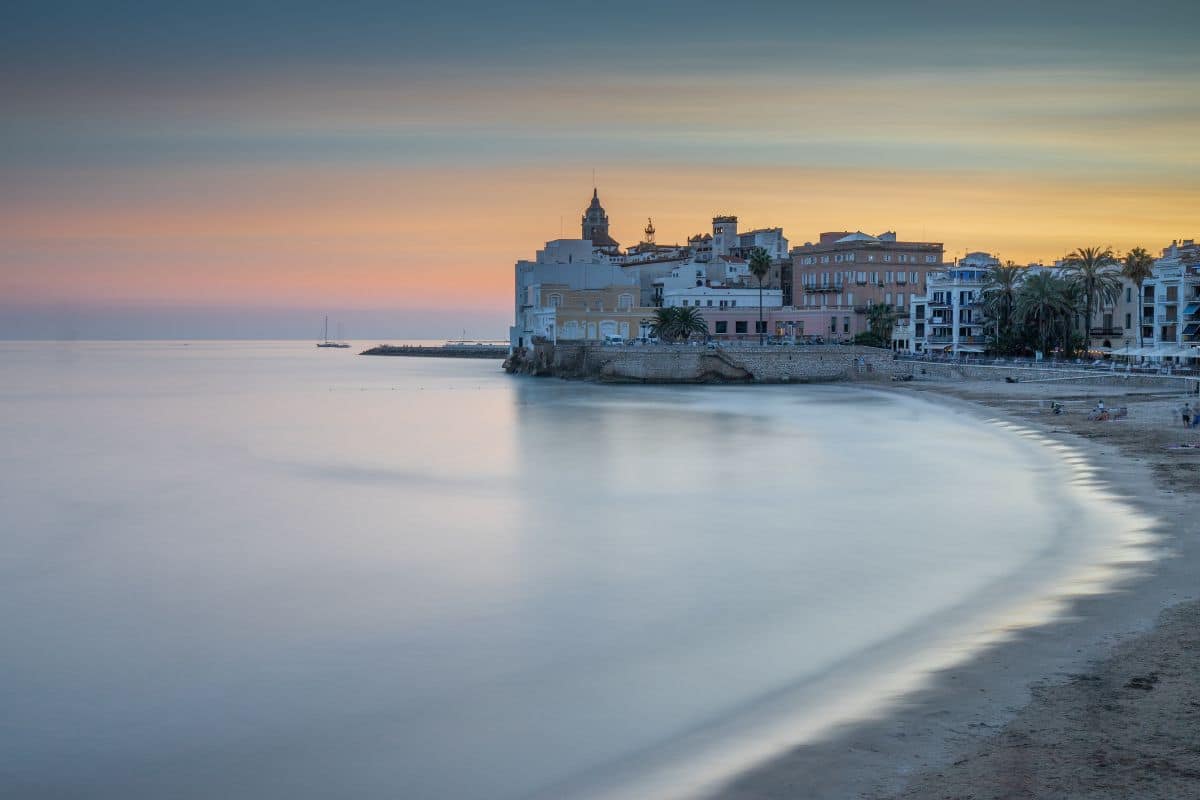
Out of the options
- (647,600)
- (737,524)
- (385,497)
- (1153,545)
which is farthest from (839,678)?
(385,497)

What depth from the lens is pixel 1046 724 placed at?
9.87 meters

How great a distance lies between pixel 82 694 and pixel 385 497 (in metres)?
16.5

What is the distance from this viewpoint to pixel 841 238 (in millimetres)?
104375

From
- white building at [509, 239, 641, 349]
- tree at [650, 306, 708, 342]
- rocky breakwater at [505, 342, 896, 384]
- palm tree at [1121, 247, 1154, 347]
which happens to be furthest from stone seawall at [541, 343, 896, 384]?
palm tree at [1121, 247, 1154, 347]

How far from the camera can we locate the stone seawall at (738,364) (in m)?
82.4

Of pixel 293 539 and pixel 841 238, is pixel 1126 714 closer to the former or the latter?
pixel 293 539

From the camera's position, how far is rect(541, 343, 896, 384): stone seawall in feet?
270

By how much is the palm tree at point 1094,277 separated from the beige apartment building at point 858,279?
22.3 metres

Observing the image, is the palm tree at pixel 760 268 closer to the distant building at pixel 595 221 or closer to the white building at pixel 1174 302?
the white building at pixel 1174 302

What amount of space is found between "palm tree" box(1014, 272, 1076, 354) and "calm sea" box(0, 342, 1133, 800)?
3190 cm

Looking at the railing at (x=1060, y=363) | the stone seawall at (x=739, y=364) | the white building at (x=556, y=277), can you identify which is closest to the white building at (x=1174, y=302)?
the railing at (x=1060, y=363)

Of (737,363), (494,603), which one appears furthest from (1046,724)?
(737,363)

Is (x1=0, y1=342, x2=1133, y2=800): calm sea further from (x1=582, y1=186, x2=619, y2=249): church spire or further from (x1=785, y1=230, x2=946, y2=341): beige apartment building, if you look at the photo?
(x1=582, y1=186, x2=619, y2=249): church spire

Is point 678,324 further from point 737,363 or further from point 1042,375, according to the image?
point 1042,375
